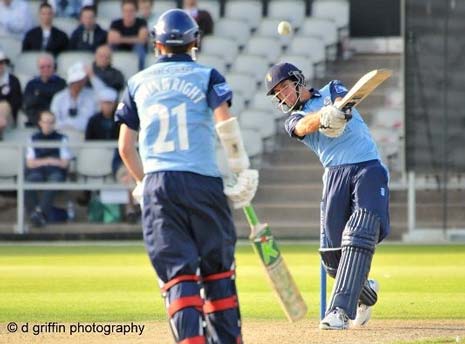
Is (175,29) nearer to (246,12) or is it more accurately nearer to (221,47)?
(221,47)

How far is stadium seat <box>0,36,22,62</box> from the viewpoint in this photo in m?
23.7

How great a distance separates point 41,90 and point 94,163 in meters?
1.63

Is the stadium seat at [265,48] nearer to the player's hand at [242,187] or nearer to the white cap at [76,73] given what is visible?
the white cap at [76,73]

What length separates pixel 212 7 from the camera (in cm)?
2464

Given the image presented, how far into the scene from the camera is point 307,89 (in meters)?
10.4

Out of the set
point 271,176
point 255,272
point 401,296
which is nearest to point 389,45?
point 271,176

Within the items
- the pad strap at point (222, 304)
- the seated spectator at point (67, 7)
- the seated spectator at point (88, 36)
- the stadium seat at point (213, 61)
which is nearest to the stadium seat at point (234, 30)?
the stadium seat at point (213, 61)

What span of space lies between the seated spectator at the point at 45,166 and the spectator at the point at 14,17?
10.2 feet

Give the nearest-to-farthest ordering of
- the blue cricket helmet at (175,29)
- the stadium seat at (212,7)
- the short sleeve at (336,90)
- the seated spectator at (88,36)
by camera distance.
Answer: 1. the blue cricket helmet at (175,29)
2. the short sleeve at (336,90)
3. the seated spectator at (88,36)
4. the stadium seat at (212,7)

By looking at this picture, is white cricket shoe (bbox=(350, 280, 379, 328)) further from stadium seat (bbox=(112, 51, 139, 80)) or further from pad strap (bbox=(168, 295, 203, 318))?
stadium seat (bbox=(112, 51, 139, 80))

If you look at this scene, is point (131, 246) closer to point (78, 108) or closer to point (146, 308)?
point (78, 108)

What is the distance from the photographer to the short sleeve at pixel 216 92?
7.91 meters

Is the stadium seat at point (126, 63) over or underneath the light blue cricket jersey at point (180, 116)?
underneath

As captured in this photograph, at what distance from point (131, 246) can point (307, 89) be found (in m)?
9.72
